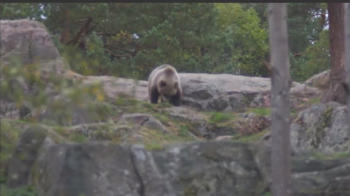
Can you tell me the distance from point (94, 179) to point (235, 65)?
2080cm

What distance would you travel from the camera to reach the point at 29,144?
986 centimetres

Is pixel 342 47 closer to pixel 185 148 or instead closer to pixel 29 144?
pixel 185 148

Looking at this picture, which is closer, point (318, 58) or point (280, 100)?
point (280, 100)

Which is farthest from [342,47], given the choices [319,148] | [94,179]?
[94,179]

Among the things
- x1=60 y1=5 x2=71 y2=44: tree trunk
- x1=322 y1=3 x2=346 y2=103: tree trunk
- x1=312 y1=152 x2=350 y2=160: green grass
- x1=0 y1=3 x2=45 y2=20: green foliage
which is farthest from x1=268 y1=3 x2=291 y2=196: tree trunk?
x1=60 y1=5 x2=71 y2=44: tree trunk

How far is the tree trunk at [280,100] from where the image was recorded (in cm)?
880

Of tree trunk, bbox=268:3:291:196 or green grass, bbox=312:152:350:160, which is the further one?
green grass, bbox=312:152:350:160

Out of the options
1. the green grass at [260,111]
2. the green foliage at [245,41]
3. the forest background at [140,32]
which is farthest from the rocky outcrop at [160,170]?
the green foliage at [245,41]

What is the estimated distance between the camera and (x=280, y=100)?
8.84 metres

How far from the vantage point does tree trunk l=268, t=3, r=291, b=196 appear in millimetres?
8797

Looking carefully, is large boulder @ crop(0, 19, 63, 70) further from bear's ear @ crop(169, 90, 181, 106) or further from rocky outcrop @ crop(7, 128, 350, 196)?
rocky outcrop @ crop(7, 128, 350, 196)

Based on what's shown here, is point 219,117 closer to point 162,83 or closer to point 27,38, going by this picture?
point 162,83

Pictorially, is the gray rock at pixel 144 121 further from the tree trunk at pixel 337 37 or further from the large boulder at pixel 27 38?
the tree trunk at pixel 337 37

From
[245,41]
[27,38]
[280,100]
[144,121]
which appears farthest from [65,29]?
[280,100]
